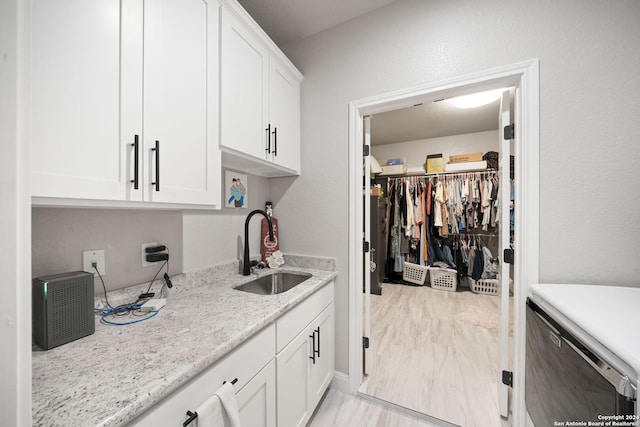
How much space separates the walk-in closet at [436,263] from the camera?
1.66 m

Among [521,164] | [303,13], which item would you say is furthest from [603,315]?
[303,13]

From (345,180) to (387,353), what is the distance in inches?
61.7

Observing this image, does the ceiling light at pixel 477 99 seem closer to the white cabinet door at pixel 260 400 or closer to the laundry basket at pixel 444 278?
the laundry basket at pixel 444 278

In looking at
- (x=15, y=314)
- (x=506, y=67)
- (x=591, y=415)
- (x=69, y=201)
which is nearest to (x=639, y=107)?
(x=506, y=67)

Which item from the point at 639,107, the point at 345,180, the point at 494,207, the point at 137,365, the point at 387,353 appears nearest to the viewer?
the point at 137,365

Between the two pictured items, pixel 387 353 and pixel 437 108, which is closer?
pixel 387 353

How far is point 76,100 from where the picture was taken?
2.16ft

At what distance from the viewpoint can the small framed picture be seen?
1.57m

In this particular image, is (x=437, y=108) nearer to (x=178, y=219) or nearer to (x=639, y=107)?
(x=639, y=107)

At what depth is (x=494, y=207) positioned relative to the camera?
10.8 ft

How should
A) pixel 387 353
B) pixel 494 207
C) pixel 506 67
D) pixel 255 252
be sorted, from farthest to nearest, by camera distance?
pixel 494 207 → pixel 387 353 → pixel 255 252 → pixel 506 67

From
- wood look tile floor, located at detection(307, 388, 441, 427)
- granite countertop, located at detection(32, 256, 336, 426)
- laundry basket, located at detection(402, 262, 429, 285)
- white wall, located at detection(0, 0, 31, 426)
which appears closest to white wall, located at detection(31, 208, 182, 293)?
granite countertop, located at detection(32, 256, 336, 426)

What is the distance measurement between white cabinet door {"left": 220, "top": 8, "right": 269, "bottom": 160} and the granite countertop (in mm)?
780

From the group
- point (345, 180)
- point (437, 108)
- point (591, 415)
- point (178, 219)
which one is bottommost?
point (591, 415)
